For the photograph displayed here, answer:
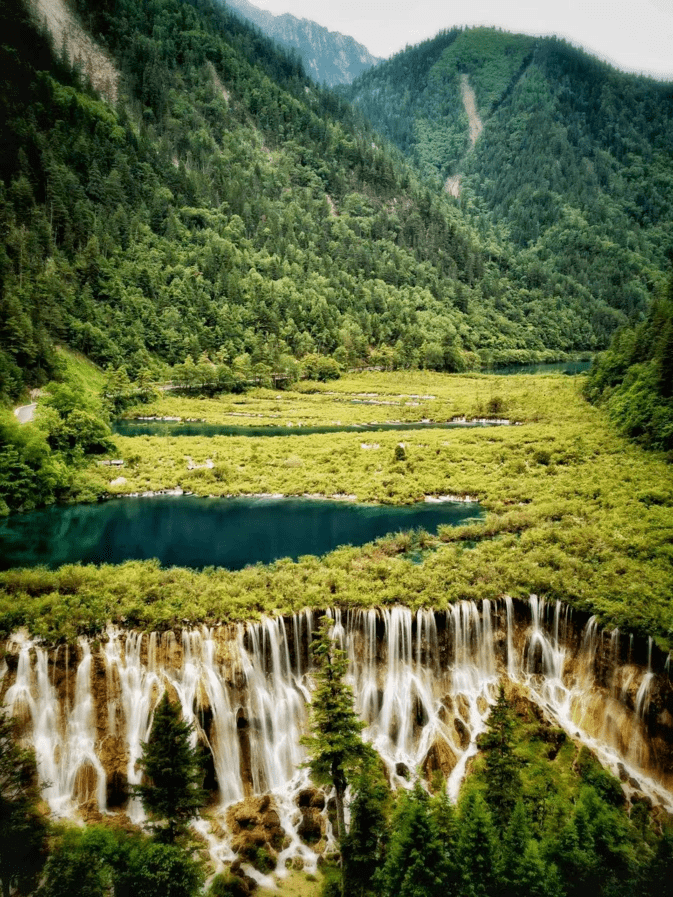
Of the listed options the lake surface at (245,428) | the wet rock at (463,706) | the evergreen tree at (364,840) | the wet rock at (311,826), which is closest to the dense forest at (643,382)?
the lake surface at (245,428)

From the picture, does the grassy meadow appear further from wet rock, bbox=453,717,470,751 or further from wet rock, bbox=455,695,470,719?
wet rock, bbox=453,717,470,751

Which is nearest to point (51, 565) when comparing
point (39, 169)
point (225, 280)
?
point (225, 280)

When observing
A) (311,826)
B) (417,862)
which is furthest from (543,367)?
(417,862)

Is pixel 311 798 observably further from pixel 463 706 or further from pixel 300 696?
pixel 463 706

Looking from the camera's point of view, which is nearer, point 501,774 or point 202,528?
point 501,774

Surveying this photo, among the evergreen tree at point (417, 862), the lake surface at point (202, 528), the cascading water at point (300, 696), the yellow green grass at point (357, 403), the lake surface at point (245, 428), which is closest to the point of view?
the evergreen tree at point (417, 862)

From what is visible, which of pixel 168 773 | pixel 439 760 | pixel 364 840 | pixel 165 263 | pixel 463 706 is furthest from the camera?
pixel 165 263

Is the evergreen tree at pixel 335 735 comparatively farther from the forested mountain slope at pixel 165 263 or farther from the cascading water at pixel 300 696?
the forested mountain slope at pixel 165 263
